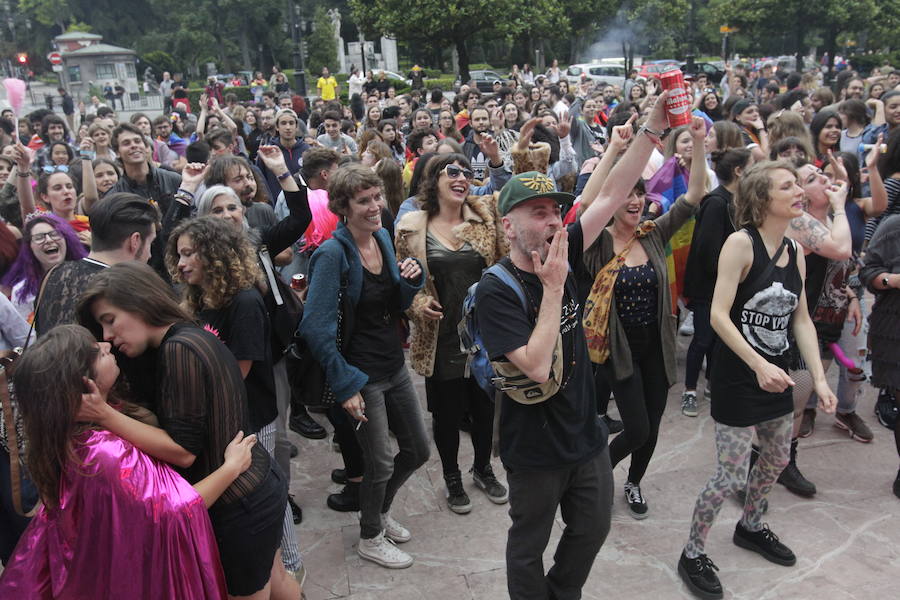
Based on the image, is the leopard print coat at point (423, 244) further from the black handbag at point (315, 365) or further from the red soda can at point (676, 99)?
the red soda can at point (676, 99)

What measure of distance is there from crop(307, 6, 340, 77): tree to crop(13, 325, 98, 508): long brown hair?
164 feet

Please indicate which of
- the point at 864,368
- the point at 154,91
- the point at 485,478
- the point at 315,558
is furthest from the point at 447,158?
the point at 154,91

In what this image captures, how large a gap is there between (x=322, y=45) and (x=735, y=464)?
50.6 metres

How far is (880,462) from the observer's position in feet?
15.4

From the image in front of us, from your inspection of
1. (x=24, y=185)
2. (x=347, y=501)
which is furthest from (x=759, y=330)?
(x=24, y=185)

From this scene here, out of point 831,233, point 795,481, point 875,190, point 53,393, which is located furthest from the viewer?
point 875,190

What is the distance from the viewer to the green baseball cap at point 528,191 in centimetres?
266

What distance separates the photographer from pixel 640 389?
3.93 metres

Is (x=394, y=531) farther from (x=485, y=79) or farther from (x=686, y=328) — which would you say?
(x=485, y=79)

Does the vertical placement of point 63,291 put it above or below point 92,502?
above

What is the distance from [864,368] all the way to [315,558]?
3.76 metres

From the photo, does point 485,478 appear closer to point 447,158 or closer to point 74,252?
point 447,158

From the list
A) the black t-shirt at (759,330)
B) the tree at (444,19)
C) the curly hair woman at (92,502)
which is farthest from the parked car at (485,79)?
the curly hair woman at (92,502)

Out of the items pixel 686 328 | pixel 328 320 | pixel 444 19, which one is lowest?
pixel 686 328
